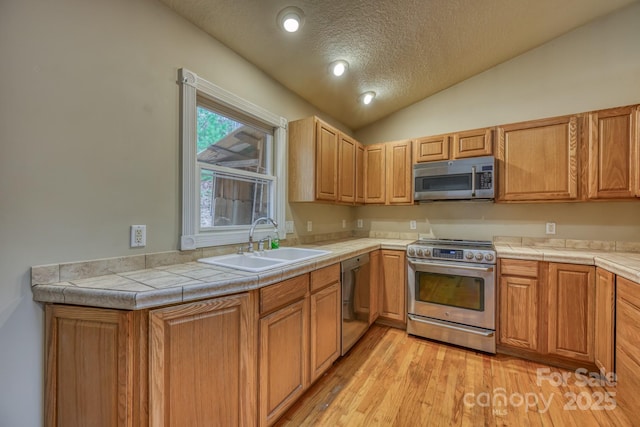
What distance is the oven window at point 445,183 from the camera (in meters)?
2.62

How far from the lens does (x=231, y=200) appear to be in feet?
6.84

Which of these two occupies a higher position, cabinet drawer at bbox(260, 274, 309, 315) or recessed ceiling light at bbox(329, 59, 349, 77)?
recessed ceiling light at bbox(329, 59, 349, 77)

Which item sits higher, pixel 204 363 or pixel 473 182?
pixel 473 182

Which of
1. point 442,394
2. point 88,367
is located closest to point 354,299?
point 442,394

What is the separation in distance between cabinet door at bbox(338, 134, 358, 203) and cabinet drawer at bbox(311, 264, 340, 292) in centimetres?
100

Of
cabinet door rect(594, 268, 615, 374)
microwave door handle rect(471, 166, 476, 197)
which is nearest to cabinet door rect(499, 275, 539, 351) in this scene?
cabinet door rect(594, 268, 615, 374)

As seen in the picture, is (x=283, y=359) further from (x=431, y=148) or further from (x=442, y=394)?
(x=431, y=148)

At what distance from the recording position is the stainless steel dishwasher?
86.6 inches

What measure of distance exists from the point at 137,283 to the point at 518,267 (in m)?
2.78

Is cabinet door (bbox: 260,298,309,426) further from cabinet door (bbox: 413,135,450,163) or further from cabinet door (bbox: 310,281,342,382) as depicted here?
cabinet door (bbox: 413,135,450,163)

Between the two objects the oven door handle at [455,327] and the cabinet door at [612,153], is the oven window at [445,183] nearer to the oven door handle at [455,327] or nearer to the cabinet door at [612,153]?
the cabinet door at [612,153]

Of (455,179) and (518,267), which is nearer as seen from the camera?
(518,267)

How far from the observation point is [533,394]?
1836 millimetres

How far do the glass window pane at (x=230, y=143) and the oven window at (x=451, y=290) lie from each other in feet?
6.28
